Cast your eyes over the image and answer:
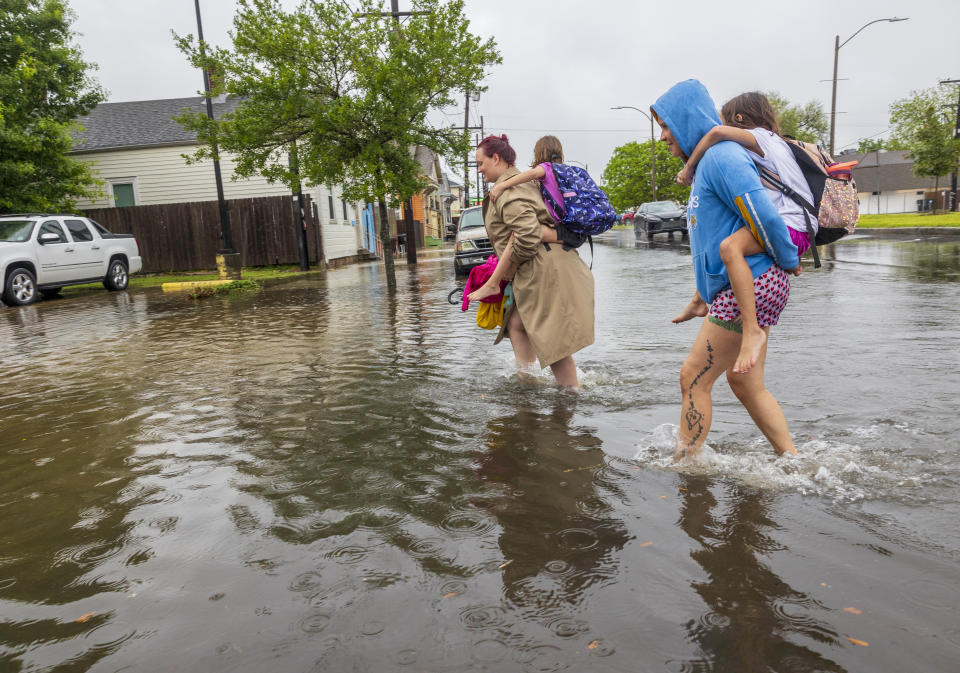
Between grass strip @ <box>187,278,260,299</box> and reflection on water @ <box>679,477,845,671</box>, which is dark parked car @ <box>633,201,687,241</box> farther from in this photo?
reflection on water @ <box>679,477,845,671</box>

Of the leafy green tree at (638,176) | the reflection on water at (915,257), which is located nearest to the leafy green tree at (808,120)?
the leafy green tree at (638,176)

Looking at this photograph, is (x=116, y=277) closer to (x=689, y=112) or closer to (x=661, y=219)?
(x=689, y=112)

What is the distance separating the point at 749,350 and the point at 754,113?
40.7 inches

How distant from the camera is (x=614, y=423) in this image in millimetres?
4359

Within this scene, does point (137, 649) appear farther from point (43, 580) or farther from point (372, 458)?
point (372, 458)

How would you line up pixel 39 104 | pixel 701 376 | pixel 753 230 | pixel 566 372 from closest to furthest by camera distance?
pixel 753 230, pixel 701 376, pixel 566 372, pixel 39 104

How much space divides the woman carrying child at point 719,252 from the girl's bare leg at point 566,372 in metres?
1.68

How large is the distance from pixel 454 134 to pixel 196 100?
15.0 metres

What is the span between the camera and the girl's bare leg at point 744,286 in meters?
2.91

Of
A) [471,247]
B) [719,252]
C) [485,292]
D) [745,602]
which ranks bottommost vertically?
[745,602]

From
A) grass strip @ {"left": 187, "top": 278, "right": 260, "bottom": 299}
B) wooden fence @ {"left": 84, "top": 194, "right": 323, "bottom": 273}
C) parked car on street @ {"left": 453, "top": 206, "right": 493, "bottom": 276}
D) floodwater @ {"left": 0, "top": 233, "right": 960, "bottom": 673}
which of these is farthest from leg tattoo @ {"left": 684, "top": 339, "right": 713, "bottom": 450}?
wooden fence @ {"left": 84, "top": 194, "right": 323, "bottom": 273}

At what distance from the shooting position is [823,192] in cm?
300

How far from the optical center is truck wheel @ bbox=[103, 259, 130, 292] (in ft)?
59.4

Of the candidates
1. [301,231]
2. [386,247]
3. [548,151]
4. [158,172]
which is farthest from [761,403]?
[158,172]
